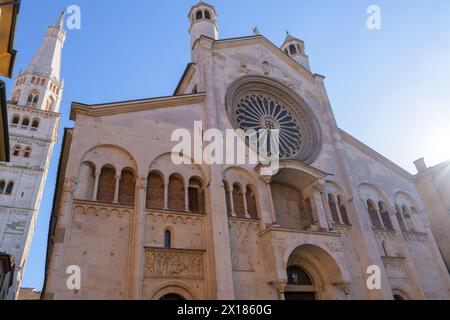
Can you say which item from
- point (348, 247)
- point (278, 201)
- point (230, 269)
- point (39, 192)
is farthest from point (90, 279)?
point (39, 192)

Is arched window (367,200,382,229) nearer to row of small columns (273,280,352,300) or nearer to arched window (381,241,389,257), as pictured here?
arched window (381,241,389,257)

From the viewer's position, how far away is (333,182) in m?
17.8

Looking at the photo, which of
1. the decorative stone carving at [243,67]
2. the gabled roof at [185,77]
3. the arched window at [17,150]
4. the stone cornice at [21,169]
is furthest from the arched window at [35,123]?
the decorative stone carving at [243,67]

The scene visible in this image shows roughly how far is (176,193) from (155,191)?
88 cm

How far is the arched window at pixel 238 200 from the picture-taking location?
570 inches

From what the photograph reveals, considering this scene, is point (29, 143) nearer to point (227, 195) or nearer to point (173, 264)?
point (227, 195)

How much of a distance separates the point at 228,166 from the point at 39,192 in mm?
29391

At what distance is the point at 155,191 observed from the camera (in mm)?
13375

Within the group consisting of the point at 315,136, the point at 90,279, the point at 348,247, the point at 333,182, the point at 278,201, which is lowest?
the point at 90,279

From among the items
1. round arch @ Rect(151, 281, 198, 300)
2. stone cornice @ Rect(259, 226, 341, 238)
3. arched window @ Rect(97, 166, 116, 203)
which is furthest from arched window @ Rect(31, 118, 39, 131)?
stone cornice @ Rect(259, 226, 341, 238)

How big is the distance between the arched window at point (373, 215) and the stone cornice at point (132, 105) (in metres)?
11.2

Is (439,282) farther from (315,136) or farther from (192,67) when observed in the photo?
(192,67)

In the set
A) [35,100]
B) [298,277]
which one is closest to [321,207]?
[298,277]

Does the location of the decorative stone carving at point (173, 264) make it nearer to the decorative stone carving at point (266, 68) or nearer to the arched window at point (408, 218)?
the decorative stone carving at point (266, 68)
